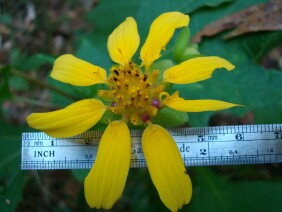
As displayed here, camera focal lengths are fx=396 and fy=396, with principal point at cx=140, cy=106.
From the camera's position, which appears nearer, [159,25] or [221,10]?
[159,25]

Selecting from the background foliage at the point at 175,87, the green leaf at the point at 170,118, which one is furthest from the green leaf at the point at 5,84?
the green leaf at the point at 170,118

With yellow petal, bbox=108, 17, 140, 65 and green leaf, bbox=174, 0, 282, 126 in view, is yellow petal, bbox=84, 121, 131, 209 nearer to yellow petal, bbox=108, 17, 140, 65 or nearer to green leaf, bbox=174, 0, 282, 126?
yellow petal, bbox=108, 17, 140, 65

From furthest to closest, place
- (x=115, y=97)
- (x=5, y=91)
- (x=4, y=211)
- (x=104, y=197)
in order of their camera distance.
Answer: (x=5, y=91) < (x=4, y=211) < (x=115, y=97) < (x=104, y=197)

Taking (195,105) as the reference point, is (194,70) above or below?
above

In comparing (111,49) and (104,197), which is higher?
(111,49)

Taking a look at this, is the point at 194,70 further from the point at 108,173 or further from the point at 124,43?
the point at 108,173

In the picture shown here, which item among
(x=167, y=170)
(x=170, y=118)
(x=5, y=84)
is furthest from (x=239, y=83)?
(x=5, y=84)

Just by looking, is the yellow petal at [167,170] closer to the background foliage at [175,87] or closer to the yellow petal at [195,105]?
the yellow petal at [195,105]

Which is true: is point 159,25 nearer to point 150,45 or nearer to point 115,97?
point 150,45

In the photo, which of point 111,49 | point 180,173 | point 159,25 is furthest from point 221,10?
point 180,173
